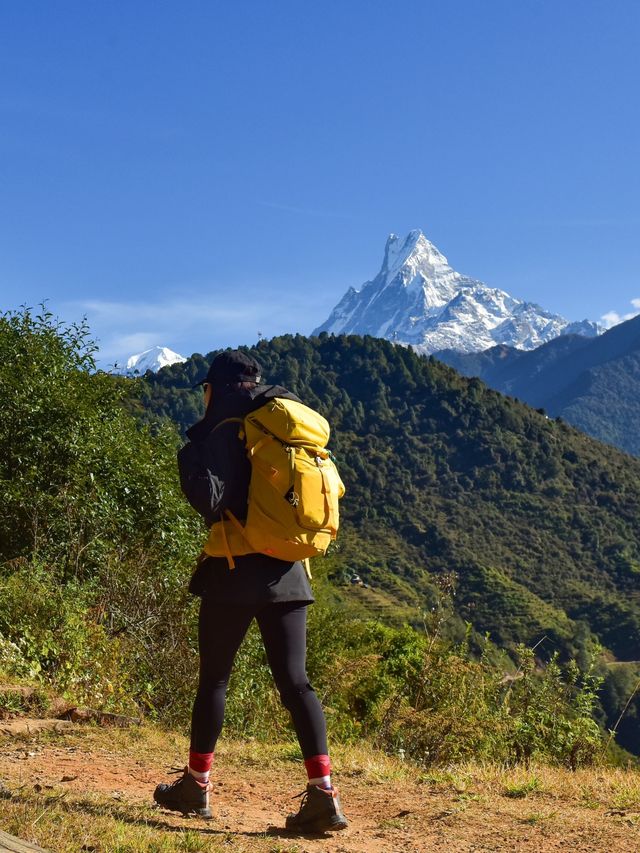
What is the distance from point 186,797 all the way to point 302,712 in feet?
2.15

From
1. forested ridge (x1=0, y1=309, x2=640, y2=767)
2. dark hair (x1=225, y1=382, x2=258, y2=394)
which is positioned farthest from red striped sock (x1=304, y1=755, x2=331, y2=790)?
forested ridge (x1=0, y1=309, x2=640, y2=767)

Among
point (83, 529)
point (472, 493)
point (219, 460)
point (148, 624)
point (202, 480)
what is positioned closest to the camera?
point (202, 480)

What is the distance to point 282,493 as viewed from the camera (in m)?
3.48

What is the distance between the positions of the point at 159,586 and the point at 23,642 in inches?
152

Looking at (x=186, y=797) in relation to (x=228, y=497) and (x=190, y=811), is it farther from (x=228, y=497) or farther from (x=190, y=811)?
(x=228, y=497)

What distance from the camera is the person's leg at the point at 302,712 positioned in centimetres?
356

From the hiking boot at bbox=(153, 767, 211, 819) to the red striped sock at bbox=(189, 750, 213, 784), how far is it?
0.02 metres

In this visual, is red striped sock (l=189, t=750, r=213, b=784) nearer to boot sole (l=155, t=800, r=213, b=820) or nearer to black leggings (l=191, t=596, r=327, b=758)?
boot sole (l=155, t=800, r=213, b=820)

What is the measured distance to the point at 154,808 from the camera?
149 inches

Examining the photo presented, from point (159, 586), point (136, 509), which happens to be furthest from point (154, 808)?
point (136, 509)

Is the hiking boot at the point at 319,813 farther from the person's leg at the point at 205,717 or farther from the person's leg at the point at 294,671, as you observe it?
the person's leg at the point at 205,717

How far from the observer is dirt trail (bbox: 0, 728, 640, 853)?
355 centimetres

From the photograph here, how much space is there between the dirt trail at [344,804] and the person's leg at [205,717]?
0.07 m

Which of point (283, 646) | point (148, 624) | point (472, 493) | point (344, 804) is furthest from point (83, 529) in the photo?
point (472, 493)
